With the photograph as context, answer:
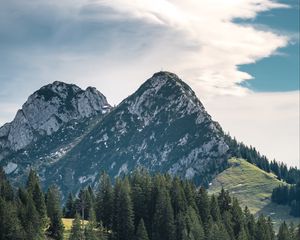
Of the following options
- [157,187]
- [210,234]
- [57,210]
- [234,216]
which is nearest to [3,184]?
[57,210]

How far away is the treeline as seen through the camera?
16575cm

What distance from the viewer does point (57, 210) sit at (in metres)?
158

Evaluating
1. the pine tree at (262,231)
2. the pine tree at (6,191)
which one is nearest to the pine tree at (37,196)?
the pine tree at (6,191)

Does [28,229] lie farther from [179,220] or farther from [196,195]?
[196,195]

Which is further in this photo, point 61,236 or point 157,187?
point 157,187

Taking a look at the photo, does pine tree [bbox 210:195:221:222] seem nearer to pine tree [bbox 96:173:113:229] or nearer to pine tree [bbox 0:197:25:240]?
pine tree [bbox 96:173:113:229]

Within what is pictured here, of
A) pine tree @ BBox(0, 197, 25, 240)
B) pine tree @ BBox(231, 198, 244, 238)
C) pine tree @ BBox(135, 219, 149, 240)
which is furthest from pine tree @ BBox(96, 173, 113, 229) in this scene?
pine tree @ BBox(231, 198, 244, 238)

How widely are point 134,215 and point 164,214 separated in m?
9.47

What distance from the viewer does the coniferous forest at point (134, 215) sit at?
14412 cm

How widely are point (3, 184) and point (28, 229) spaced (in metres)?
30.9

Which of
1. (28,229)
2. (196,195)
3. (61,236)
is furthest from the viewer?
(196,195)

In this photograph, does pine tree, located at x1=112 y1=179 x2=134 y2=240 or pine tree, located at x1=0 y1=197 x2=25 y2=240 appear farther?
pine tree, located at x1=112 y1=179 x2=134 y2=240

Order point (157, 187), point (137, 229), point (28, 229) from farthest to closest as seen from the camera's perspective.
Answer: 1. point (157, 187)
2. point (137, 229)
3. point (28, 229)

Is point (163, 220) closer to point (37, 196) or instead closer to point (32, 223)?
point (37, 196)
